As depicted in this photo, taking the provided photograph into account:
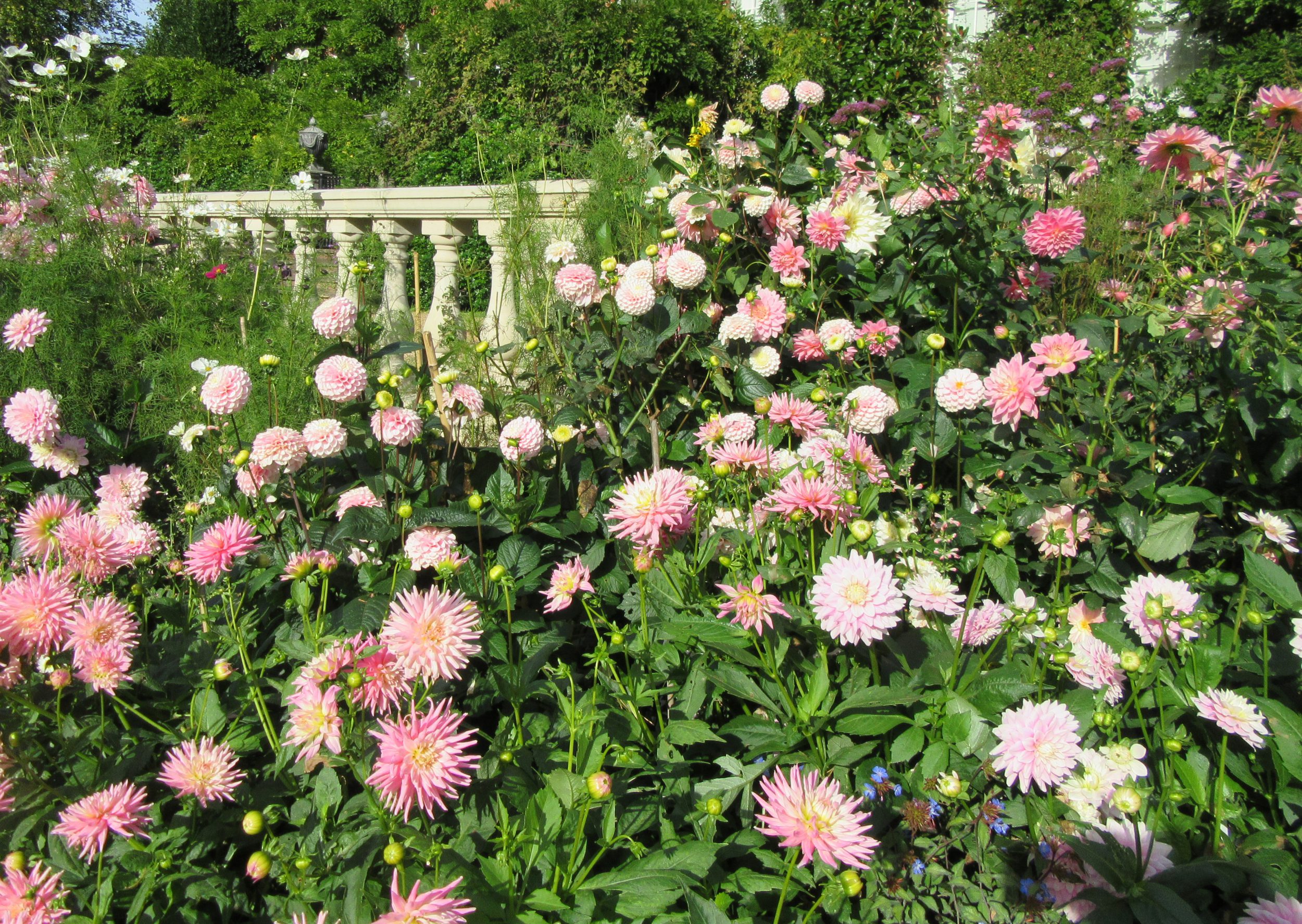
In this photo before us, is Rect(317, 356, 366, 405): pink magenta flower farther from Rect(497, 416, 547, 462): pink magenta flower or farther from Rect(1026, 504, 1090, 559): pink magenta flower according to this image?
Rect(1026, 504, 1090, 559): pink magenta flower

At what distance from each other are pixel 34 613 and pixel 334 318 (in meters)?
0.62

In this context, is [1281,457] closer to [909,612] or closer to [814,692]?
[909,612]

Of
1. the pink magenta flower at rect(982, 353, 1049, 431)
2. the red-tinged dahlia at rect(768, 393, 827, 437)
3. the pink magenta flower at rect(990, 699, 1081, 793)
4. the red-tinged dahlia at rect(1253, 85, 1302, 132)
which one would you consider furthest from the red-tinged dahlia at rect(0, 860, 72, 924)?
the red-tinged dahlia at rect(1253, 85, 1302, 132)

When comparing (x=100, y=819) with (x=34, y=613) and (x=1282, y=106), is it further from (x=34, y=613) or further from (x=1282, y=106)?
(x=1282, y=106)

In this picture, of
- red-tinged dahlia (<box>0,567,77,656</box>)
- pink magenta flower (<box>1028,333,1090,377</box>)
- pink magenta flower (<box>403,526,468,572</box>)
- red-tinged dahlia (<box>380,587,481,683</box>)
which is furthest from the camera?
pink magenta flower (<box>1028,333,1090,377</box>)

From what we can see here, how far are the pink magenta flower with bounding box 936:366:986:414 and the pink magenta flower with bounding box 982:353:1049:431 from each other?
0.02 m

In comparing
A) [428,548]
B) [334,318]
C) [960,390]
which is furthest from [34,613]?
[960,390]

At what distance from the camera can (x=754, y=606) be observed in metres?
1.04

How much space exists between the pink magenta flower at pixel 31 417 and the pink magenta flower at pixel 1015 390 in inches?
67.3

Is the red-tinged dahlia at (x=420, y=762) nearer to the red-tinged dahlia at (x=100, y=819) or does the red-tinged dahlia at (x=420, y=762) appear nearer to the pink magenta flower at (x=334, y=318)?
the red-tinged dahlia at (x=100, y=819)

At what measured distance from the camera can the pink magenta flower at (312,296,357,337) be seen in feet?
4.48

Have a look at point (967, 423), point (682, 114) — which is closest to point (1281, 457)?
point (967, 423)

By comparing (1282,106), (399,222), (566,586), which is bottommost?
(399,222)

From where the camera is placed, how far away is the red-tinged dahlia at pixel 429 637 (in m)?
0.87
